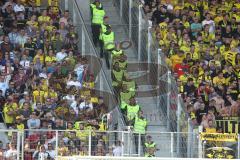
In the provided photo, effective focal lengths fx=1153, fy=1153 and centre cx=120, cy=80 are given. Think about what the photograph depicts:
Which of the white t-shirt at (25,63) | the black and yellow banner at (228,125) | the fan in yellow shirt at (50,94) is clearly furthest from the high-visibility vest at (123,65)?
the black and yellow banner at (228,125)

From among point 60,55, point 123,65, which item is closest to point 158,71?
point 123,65

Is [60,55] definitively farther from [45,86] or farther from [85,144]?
[85,144]

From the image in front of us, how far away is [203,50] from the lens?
36.2m

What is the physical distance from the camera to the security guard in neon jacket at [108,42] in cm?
3453

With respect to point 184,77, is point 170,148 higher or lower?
lower

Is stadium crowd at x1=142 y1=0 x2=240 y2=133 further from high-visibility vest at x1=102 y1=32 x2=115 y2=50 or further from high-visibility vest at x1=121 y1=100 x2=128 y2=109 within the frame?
high-visibility vest at x1=121 y1=100 x2=128 y2=109

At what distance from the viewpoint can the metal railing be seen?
29438mm

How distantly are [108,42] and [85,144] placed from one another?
19.1 feet

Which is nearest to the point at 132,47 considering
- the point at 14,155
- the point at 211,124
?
the point at 211,124

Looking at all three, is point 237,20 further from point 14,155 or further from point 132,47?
point 14,155

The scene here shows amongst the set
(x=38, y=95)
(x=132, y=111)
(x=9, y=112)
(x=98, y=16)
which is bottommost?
(x=9, y=112)

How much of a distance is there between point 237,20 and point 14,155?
11884mm

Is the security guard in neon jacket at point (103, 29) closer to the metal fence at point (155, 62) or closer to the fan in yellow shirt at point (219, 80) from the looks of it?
the metal fence at point (155, 62)

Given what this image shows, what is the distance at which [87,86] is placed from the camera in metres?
33.3
